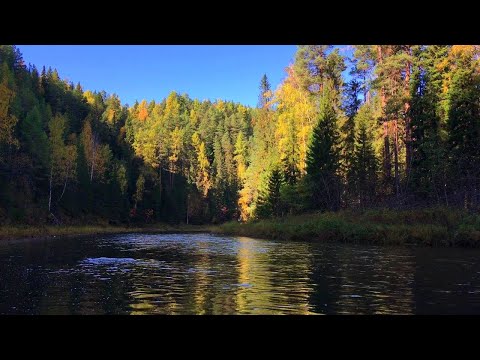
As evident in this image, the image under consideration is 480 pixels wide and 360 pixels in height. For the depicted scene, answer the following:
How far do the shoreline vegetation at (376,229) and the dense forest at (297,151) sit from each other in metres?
2.49

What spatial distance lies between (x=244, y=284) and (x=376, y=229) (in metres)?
18.9

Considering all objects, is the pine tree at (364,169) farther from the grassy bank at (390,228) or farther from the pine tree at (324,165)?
the grassy bank at (390,228)

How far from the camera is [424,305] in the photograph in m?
10.5

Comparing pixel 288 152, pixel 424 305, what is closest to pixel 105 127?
pixel 288 152

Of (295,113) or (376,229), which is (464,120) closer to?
(376,229)

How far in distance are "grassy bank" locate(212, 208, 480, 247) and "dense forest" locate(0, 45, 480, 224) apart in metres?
2.48

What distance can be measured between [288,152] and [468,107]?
21860 mm

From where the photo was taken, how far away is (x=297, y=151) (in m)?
53.4

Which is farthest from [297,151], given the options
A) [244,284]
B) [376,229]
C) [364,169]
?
[244,284]

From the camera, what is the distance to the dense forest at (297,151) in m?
36.8

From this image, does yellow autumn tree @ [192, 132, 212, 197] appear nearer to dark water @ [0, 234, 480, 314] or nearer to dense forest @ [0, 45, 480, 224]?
dense forest @ [0, 45, 480, 224]

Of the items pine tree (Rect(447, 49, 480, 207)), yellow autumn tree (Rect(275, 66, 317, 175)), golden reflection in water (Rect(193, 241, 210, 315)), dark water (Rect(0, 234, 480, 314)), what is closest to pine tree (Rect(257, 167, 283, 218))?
yellow autumn tree (Rect(275, 66, 317, 175))
